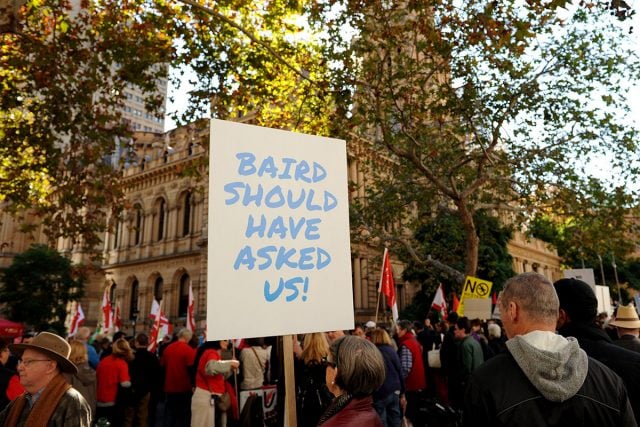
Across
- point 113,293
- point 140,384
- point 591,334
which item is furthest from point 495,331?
point 113,293

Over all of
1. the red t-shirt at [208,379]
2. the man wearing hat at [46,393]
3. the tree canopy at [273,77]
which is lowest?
the red t-shirt at [208,379]

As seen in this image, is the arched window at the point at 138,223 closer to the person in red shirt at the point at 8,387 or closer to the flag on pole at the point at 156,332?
the flag on pole at the point at 156,332

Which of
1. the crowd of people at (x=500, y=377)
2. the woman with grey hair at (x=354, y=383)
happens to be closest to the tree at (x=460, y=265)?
the crowd of people at (x=500, y=377)

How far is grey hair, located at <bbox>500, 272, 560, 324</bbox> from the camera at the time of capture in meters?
1.92

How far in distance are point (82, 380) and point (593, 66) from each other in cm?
1298

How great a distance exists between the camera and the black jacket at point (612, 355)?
2.58 metres

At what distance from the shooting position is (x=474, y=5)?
9.30m

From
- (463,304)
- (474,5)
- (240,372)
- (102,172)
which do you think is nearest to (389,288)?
(463,304)

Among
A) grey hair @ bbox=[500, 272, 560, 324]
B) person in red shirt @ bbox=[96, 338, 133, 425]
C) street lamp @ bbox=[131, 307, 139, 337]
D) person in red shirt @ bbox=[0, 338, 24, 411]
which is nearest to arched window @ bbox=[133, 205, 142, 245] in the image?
street lamp @ bbox=[131, 307, 139, 337]

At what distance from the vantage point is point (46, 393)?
2.71 m

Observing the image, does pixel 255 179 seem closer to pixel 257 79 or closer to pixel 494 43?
pixel 494 43

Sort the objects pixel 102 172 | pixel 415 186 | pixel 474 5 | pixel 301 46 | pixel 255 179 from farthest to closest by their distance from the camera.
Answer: pixel 415 186
pixel 301 46
pixel 102 172
pixel 474 5
pixel 255 179

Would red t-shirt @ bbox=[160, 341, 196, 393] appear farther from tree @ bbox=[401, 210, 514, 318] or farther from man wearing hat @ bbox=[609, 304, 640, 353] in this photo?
tree @ bbox=[401, 210, 514, 318]

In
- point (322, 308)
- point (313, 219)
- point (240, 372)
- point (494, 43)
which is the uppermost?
point (494, 43)
